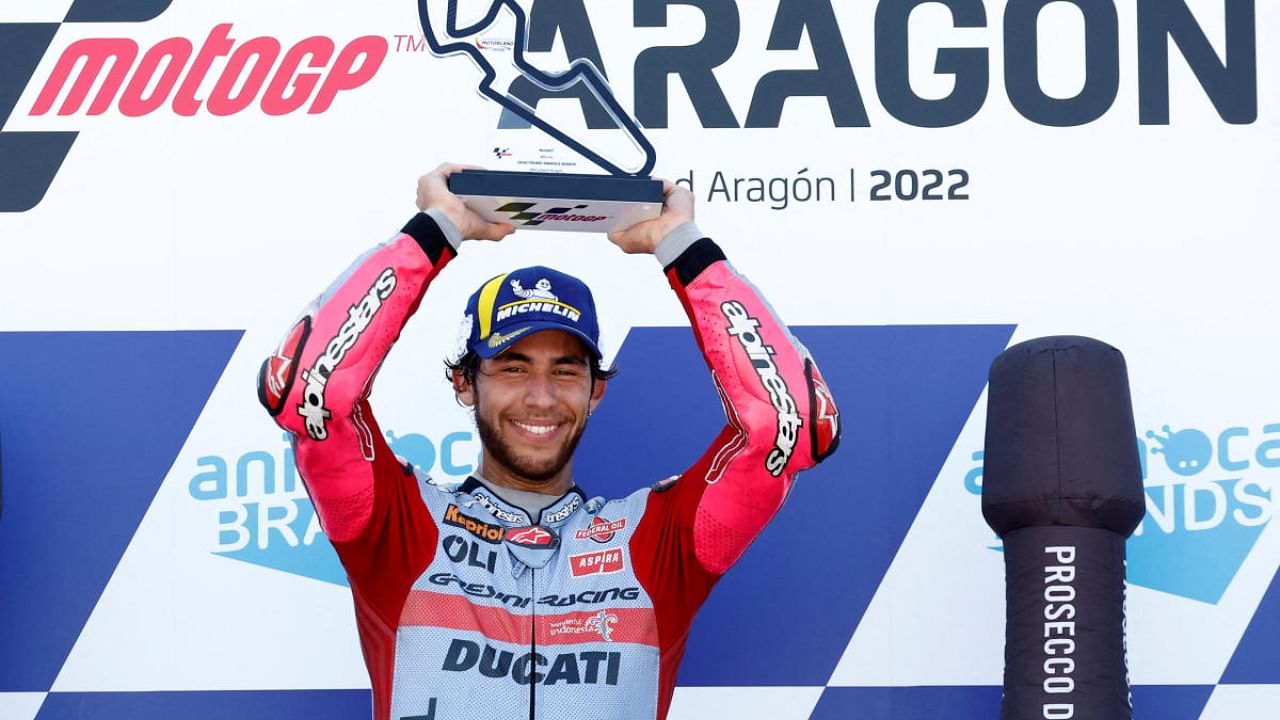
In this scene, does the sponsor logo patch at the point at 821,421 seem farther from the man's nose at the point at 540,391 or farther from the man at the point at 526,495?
the man's nose at the point at 540,391

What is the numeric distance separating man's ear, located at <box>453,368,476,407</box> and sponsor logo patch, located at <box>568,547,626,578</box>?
11.3 inches

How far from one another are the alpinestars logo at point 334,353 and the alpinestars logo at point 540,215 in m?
0.21

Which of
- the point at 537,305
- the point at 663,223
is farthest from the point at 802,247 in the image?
the point at 537,305

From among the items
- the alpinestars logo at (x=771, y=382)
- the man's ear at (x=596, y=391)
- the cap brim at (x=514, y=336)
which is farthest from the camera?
the man's ear at (x=596, y=391)

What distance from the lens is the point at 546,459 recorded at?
2.23m

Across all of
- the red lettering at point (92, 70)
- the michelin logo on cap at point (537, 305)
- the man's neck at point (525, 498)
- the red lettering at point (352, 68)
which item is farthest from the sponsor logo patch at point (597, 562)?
the red lettering at point (92, 70)

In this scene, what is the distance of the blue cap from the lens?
7.19 ft

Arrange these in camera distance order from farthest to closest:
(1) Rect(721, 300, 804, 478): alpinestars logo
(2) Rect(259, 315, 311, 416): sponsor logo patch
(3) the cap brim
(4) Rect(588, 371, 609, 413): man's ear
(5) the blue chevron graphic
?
(5) the blue chevron graphic → (4) Rect(588, 371, 609, 413): man's ear → (3) the cap brim → (1) Rect(721, 300, 804, 478): alpinestars logo → (2) Rect(259, 315, 311, 416): sponsor logo patch

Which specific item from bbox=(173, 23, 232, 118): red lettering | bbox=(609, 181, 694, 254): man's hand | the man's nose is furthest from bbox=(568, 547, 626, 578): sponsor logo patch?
bbox=(173, 23, 232, 118): red lettering

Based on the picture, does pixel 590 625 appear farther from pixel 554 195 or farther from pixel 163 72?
pixel 163 72

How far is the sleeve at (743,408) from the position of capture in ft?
6.81

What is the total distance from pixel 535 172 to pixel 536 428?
1.25 feet

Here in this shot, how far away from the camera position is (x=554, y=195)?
2.08m

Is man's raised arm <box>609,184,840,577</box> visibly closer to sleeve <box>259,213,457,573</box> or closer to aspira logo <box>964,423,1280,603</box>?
sleeve <box>259,213,457,573</box>
